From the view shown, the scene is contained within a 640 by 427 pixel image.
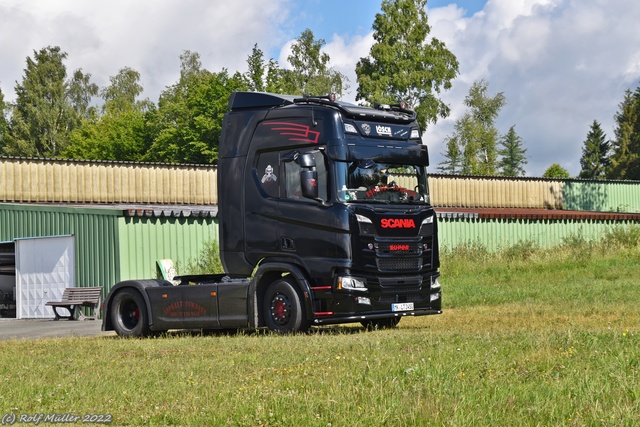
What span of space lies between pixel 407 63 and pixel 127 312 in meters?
57.2

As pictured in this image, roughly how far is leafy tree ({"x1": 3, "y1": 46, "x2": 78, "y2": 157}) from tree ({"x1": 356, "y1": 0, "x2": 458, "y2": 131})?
2645 centimetres

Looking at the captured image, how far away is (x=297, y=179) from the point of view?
1655cm

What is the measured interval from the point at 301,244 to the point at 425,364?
6590 millimetres

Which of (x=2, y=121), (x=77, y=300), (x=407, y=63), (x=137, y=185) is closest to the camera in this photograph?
(x=77, y=300)

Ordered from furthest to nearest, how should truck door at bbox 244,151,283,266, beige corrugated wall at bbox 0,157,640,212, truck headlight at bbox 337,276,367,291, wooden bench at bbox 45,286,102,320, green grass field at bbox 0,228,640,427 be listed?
beige corrugated wall at bbox 0,157,640,212 → wooden bench at bbox 45,286,102,320 → truck door at bbox 244,151,283,266 → truck headlight at bbox 337,276,367,291 → green grass field at bbox 0,228,640,427

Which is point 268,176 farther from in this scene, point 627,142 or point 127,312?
point 627,142

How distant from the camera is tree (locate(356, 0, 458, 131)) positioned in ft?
240

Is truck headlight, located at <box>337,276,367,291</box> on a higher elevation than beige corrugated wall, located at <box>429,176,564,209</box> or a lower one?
lower

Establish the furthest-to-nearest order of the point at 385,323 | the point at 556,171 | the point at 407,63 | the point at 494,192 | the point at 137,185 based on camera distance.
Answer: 1. the point at 556,171
2. the point at 407,63
3. the point at 494,192
4. the point at 137,185
5. the point at 385,323

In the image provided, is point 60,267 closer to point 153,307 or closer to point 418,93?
point 153,307

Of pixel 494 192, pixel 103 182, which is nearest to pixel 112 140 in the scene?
pixel 494 192

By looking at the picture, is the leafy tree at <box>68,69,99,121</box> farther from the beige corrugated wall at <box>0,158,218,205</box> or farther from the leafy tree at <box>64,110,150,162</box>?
the beige corrugated wall at <box>0,158,218,205</box>

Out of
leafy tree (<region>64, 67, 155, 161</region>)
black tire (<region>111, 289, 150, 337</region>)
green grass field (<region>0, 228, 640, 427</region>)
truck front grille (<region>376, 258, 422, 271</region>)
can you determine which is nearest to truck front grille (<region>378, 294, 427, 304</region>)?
truck front grille (<region>376, 258, 422, 271</region>)

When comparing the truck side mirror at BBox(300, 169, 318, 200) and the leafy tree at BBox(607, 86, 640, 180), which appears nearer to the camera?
the truck side mirror at BBox(300, 169, 318, 200)
